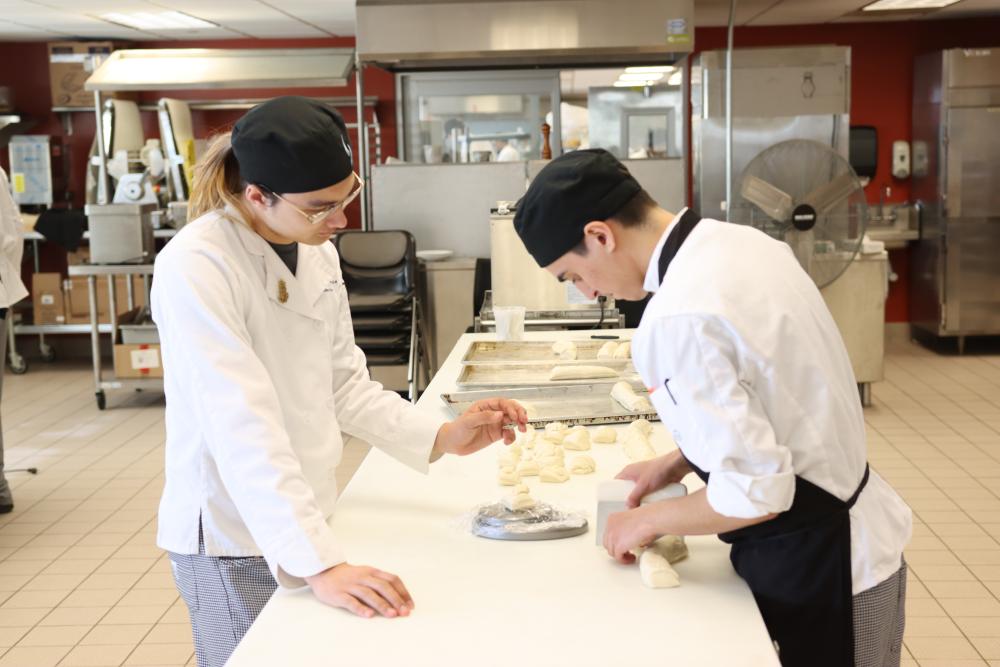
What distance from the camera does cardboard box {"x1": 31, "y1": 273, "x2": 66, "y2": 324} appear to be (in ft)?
28.0

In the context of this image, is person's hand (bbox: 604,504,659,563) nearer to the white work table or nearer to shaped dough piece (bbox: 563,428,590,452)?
the white work table

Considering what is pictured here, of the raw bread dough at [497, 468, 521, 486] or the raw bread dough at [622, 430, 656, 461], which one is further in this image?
the raw bread dough at [622, 430, 656, 461]

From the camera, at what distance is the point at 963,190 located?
808 centimetres

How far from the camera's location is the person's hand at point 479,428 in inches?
83.7

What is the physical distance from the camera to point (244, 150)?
1.73 m

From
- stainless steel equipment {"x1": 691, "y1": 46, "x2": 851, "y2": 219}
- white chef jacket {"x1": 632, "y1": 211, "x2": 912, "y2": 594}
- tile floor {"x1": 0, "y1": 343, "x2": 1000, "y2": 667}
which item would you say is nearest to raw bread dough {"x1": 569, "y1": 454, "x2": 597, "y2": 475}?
white chef jacket {"x1": 632, "y1": 211, "x2": 912, "y2": 594}

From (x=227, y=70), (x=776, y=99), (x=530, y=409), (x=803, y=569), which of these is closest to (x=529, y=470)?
(x=530, y=409)

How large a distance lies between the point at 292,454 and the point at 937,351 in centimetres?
775

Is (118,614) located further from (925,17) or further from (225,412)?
(925,17)

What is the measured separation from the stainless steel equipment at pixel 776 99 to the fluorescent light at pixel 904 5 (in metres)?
0.77

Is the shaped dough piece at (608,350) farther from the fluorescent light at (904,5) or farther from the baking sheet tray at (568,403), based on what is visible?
the fluorescent light at (904,5)

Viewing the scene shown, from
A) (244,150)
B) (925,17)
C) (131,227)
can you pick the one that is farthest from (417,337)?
(925,17)

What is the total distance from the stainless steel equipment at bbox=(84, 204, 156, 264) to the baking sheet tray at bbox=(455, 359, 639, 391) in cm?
433

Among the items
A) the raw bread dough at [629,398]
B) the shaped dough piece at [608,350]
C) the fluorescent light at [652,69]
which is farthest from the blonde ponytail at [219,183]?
the fluorescent light at [652,69]
